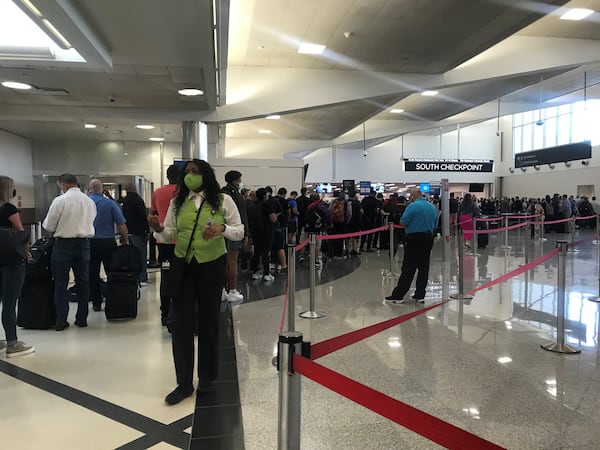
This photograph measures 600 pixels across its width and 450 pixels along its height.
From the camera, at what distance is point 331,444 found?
2.52m

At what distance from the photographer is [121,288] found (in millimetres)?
5230

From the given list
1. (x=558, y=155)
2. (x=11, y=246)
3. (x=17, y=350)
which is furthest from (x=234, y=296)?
(x=558, y=155)

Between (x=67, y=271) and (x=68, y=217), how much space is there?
22.7 inches

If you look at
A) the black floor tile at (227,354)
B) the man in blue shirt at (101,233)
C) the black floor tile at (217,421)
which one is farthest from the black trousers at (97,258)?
the black floor tile at (217,421)

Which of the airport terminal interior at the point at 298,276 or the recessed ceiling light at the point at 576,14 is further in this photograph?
the recessed ceiling light at the point at 576,14

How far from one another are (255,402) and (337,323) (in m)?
2.10

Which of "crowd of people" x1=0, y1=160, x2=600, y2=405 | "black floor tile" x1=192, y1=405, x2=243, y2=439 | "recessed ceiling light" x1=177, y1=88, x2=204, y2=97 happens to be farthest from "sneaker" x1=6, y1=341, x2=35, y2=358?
"recessed ceiling light" x1=177, y1=88, x2=204, y2=97

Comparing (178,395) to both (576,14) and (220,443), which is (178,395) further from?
(576,14)

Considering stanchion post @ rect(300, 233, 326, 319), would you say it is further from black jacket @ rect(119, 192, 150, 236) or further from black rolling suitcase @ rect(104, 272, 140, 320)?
black jacket @ rect(119, 192, 150, 236)

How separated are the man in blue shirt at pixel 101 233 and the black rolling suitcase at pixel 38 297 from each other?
28.8 inches

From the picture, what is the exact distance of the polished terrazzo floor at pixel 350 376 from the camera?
105 inches

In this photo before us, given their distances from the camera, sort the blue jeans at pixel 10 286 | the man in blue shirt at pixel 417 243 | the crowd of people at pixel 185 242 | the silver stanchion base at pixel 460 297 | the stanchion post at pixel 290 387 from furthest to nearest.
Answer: the silver stanchion base at pixel 460 297 → the man in blue shirt at pixel 417 243 → the blue jeans at pixel 10 286 → the crowd of people at pixel 185 242 → the stanchion post at pixel 290 387

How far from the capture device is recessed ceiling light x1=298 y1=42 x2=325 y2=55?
8219 millimetres

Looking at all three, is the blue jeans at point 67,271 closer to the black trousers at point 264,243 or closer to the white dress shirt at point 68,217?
the white dress shirt at point 68,217
